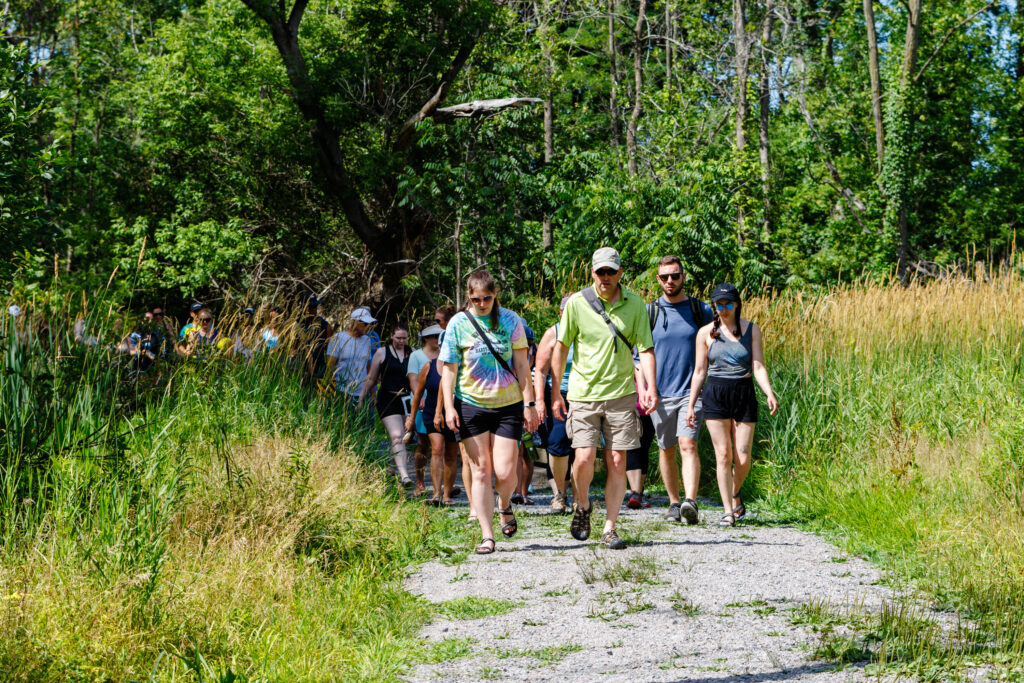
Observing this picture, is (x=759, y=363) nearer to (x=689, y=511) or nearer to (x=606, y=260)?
(x=689, y=511)

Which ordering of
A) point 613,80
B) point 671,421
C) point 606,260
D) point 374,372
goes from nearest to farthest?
point 606,260 < point 671,421 < point 374,372 < point 613,80

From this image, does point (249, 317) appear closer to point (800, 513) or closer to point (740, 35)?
point (800, 513)

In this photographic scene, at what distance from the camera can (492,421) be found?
741cm

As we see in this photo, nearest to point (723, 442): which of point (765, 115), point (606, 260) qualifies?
point (606, 260)

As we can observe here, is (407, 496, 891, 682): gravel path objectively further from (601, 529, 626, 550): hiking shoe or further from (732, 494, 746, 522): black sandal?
(732, 494, 746, 522): black sandal

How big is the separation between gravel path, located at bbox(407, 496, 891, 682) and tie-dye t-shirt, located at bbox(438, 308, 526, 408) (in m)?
1.10

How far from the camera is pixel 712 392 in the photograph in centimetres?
814

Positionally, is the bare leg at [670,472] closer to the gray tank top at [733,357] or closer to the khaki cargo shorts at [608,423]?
the gray tank top at [733,357]

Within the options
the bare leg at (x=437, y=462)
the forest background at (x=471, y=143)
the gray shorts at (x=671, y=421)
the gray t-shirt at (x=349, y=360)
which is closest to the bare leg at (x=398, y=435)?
the bare leg at (x=437, y=462)

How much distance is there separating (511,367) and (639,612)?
7.48ft

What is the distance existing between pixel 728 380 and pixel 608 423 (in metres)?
1.31

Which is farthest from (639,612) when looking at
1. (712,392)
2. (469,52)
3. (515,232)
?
(469,52)

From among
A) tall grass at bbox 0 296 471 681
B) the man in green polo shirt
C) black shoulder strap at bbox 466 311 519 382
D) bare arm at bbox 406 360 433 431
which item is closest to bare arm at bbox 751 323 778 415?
the man in green polo shirt

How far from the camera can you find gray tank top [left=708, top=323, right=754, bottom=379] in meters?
8.05
